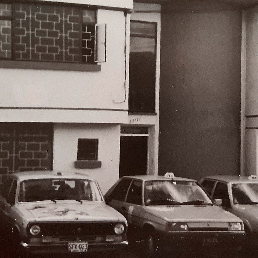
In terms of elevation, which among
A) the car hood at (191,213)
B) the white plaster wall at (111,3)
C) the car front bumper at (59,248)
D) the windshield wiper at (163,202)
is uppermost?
the white plaster wall at (111,3)

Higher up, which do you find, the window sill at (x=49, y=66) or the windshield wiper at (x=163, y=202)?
the window sill at (x=49, y=66)

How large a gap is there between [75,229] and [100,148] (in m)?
7.80

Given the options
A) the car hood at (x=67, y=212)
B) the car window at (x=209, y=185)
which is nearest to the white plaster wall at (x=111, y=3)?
the car window at (x=209, y=185)

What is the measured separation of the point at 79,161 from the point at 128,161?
341 cm

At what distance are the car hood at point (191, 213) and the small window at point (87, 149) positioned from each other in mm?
6182

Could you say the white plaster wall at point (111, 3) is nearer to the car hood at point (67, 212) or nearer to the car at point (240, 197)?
the car at point (240, 197)

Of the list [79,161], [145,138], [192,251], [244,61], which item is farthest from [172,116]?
[192,251]

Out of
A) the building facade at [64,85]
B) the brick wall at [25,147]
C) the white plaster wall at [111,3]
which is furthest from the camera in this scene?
the white plaster wall at [111,3]

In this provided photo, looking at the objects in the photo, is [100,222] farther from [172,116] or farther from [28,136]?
[172,116]

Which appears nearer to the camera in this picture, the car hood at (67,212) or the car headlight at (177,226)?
the car hood at (67,212)

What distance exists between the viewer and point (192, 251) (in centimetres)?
1152

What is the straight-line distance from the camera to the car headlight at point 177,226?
1145 cm

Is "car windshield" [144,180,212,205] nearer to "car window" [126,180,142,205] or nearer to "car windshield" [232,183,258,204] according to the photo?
"car window" [126,180,142,205]

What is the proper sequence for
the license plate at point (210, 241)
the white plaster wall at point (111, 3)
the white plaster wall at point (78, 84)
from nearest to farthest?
1. the license plate at point (210, 241)
2. the white plaster wall at point (78, 84)
3. the white plaster wall at point (111, 3)
